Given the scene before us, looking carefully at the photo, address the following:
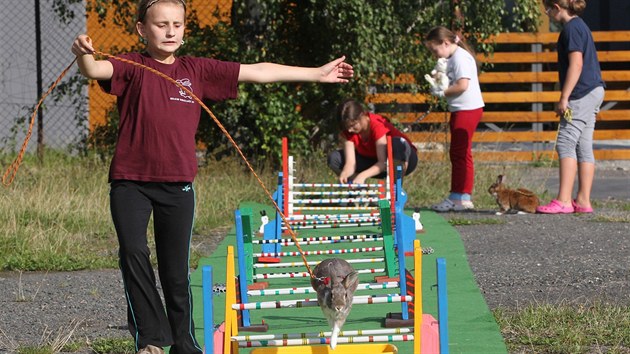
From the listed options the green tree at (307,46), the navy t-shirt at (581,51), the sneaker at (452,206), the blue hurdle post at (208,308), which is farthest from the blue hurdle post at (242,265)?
the green tree at (307,46)

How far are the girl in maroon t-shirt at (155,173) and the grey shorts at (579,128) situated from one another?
6.01 metres

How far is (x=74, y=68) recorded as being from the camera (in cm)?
1450

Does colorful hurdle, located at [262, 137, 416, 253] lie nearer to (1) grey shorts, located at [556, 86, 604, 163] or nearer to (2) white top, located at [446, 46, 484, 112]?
(2) white top, located at [446, 46, 484, 112]

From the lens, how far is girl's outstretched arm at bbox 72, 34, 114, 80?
4.50 meters

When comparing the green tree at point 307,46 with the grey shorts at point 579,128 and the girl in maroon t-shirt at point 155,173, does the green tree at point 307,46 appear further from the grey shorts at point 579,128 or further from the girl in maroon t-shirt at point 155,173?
the girl in maroon t-shirt at point 155,173

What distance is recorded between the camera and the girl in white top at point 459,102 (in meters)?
10.4

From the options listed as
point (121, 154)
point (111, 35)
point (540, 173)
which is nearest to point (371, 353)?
point (121, 154)

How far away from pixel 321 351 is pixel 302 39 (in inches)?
343

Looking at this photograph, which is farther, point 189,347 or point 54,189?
point 54,189

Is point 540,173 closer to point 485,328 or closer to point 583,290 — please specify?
point 583,290

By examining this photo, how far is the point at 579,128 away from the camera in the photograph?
33.5 feet

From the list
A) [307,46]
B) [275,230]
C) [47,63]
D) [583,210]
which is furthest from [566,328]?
[47,63]

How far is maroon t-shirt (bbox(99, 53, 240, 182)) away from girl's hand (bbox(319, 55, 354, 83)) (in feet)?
2.20

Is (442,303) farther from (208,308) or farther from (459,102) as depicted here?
(459,102)
